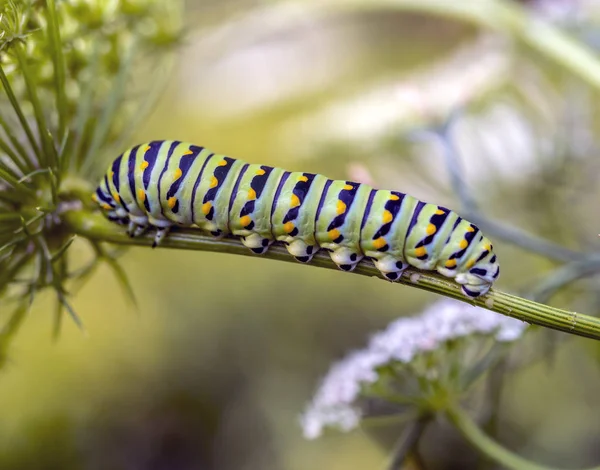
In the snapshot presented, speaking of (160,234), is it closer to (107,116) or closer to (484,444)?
(107,116)

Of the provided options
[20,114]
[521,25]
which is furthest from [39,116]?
[521,25]

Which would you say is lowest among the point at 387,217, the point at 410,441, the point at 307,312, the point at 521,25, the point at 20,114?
the point at 410,441

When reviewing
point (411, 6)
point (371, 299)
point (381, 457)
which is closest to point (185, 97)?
point (371, 299)

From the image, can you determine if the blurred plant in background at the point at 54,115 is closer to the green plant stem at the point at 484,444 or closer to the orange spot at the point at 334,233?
the orange spot at the point at 334,233

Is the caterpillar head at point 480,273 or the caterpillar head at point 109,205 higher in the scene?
the caterpillar head at point 480,273

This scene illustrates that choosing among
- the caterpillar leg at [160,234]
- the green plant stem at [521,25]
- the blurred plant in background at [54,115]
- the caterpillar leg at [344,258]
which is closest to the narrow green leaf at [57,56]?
the blurred plant in background at [54,115]

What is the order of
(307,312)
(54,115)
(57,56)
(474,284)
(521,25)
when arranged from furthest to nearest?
(307,312)
(521,25)
(54,115)
(57,56)
(474,284)
